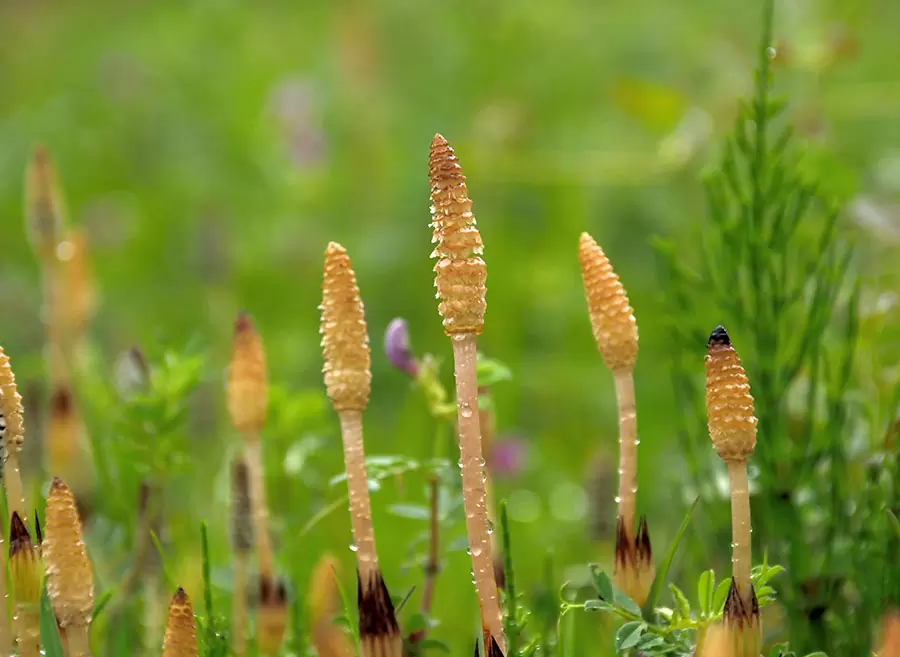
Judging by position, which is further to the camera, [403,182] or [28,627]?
[403,182]

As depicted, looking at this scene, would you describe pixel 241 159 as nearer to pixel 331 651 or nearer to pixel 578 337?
pixel 578 337

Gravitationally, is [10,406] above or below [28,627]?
above

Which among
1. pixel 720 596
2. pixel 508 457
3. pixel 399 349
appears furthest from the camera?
pixel 508 457

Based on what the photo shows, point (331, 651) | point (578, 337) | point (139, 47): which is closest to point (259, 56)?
point (139, 47)

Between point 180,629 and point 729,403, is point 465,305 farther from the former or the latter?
point 180,629

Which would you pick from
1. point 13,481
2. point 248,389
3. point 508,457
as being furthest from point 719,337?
point 508,457

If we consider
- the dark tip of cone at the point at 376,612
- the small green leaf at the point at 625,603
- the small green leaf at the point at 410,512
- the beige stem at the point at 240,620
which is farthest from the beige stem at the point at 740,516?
the beige stem at the point at 240,620

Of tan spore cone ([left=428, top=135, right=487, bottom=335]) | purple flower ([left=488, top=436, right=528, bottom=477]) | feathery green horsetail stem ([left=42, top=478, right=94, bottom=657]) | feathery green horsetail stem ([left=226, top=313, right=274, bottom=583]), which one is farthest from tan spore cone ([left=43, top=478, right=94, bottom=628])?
purple flower ([left=488, top=436, right=528, bottom=477])
